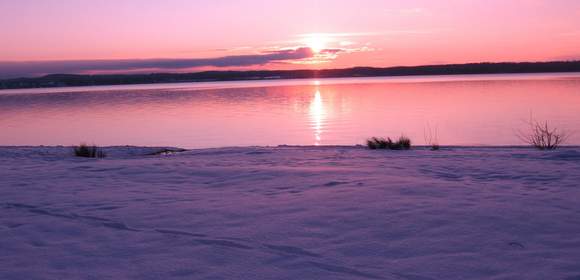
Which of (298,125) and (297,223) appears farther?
(298,125)

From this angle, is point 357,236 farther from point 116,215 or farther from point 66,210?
point 66,210

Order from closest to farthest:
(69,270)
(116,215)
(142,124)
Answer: (69,270)
(116,215)
(142,124)

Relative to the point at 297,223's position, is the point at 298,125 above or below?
below

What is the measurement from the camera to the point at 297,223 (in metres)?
4.54

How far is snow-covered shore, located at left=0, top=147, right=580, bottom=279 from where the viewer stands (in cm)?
350

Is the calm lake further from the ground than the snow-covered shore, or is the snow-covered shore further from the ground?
the snow-covered shore

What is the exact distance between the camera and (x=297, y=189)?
6.05 metres

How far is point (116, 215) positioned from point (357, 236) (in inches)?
94.6

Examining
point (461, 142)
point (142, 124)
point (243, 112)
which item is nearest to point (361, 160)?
point (461, 142)

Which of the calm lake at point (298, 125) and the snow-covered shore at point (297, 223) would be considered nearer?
the snow-covered shore at point (297, 223)

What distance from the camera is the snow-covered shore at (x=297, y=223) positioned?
350 cm

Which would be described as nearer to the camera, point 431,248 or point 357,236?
point 431,248

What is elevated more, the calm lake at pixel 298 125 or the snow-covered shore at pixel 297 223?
the snow-covered shore at pixel 297 223

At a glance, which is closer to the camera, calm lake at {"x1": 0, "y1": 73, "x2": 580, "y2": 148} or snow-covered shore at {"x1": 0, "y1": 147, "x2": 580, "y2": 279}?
snow-covered shore at {"x1": 0, "y1": 147, "x2": 580, "y2": 279}
